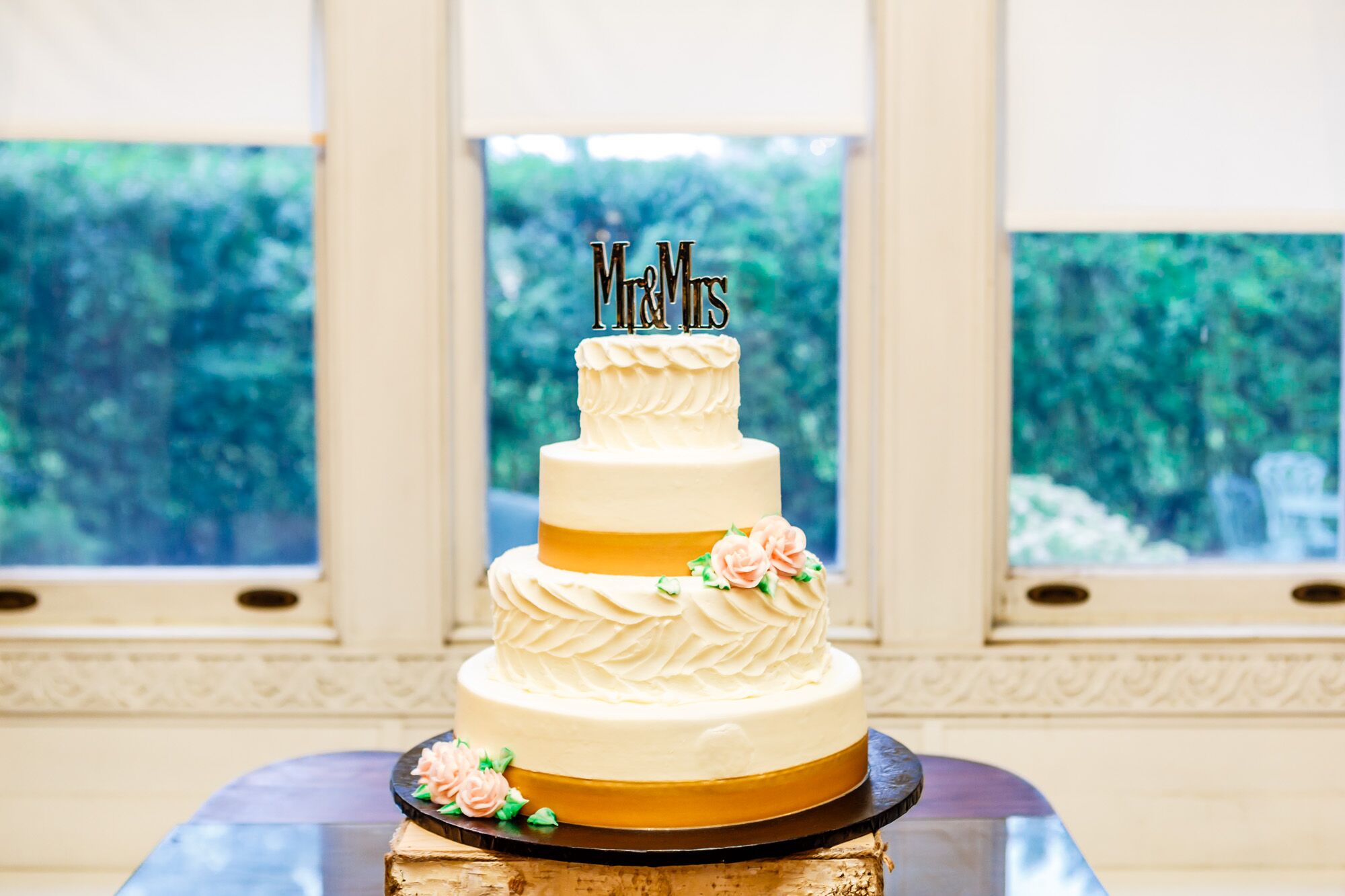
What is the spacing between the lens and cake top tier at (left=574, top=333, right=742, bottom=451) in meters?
1.95

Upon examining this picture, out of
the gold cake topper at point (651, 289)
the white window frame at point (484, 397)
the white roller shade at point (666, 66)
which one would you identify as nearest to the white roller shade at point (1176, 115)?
the white window frame at point (484, 397)

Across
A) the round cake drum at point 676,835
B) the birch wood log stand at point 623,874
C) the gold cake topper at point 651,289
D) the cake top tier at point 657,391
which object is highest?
the gold cake topper at point 651,289

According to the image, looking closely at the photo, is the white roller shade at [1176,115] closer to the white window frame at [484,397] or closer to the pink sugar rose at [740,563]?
the white window frame at [484,397]

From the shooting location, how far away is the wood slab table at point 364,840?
6.38 feet

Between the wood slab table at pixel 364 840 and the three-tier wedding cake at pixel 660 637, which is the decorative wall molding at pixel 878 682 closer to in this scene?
the wood slab table at pixel 364 840

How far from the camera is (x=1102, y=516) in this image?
3295 millimetres

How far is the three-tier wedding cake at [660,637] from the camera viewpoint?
179 cm

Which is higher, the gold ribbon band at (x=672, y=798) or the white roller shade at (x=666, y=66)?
the white roller shade at (x=666, y=66)

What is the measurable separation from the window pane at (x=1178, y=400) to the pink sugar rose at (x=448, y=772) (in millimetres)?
1847

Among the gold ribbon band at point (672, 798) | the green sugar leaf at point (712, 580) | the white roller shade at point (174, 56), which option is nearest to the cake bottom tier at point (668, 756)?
the gold ribbon band at point (672, 798)

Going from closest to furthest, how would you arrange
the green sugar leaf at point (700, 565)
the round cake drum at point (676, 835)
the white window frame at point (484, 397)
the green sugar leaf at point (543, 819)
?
the round cake drum at point (676, 835) < the green sugar leaf at point (543, 819) < the green sugar leaf at point (700, 565) < the white window frame at point (484, 397)

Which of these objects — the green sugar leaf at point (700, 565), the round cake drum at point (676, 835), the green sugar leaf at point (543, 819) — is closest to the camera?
the round cake drum at point (676, 835)

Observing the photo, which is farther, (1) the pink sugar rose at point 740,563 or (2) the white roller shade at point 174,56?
(2) the white roller shade at point 174,56

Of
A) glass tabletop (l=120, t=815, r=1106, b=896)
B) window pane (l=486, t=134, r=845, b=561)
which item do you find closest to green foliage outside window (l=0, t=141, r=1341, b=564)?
window pane (l=486, t=134, r=845, b=561)
